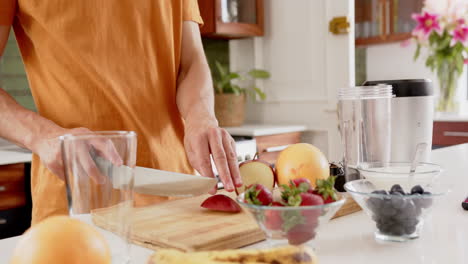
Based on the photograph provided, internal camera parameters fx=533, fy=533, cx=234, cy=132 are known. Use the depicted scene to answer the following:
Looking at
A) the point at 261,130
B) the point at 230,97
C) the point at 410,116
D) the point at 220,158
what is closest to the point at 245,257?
the point at 220,158

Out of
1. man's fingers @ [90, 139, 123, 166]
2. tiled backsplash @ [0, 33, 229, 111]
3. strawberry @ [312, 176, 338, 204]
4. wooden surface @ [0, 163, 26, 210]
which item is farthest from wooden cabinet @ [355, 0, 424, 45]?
man's fingers @ [90, 139, 123, 166]

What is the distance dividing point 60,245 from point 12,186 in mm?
1548

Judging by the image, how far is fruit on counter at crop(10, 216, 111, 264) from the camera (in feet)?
1.79

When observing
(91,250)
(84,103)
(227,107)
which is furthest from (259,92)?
(91,250)

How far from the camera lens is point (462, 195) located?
112cm

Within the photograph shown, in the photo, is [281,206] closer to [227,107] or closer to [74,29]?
[74,29]

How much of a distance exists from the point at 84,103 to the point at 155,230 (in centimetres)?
46

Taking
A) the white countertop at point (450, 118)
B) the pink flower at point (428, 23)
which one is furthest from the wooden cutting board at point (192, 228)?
the pink flower at point (428, 23)

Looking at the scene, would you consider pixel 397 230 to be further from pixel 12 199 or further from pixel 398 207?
pixel 12 199

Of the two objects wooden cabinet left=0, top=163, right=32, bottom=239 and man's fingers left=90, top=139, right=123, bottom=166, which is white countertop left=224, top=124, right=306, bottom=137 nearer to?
wooden cabinet left=0, top=163, right=32, bottom=239

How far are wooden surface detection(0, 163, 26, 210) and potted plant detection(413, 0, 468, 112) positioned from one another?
2.65m

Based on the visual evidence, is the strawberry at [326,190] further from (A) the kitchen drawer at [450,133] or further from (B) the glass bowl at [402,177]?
(A) the kitchen drawer at [450,133]

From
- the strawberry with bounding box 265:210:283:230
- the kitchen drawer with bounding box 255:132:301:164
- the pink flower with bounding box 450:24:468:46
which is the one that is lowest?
the kitchen drawer with bounding box 255:132:301:164

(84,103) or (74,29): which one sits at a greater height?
(74,29)
